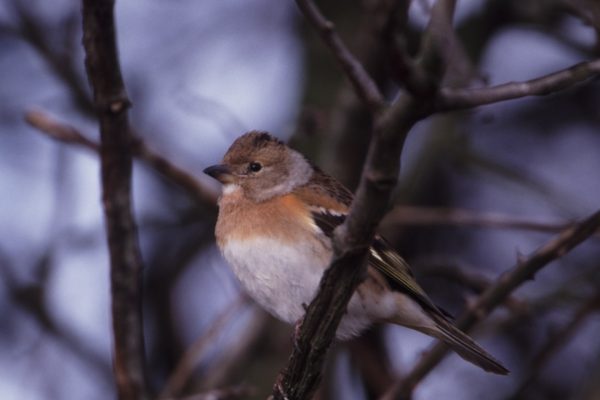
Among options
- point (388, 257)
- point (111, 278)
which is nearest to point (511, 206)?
point (388, 257)

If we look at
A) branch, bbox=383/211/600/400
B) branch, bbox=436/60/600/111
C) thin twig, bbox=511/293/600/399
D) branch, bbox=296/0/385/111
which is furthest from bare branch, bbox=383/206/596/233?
branch, bbox=296/0/385/111

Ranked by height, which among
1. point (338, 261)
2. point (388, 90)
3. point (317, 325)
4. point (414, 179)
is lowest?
point (414, 179)

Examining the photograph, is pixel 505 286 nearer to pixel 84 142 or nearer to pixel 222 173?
pixel 222 173

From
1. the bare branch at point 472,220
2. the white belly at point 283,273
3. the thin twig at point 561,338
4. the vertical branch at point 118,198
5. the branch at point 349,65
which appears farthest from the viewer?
the thin twig at point 561,338

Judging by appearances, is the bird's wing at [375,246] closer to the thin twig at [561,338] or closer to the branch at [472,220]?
the branch at [472,220]

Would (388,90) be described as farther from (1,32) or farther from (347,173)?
(1,32)

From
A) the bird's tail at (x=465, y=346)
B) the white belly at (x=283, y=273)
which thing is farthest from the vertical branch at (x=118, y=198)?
the bird's tail at (x=465, y=346)

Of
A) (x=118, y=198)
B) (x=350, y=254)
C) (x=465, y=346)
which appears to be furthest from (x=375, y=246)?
(x=350, y=254)
